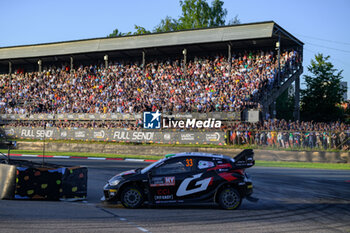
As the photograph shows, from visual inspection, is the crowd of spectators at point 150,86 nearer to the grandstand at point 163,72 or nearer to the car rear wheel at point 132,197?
the grandstand at point 163,72

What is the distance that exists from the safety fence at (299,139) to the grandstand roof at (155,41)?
35.7 ft

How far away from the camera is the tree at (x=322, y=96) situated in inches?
1410

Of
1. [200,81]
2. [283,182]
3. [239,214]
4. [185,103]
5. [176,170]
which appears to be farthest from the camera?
[200,81]

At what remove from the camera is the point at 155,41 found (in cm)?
3925

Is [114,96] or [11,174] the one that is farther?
[114,96]

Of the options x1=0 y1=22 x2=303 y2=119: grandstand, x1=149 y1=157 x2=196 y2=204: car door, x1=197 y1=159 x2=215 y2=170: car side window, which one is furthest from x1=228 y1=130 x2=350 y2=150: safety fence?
x1=149 y1=157 x2=196 y2=204: car door

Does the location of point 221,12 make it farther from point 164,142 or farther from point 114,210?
point 114,210

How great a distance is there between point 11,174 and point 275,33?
Answer: 27.4 m

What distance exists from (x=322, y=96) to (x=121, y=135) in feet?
60.0

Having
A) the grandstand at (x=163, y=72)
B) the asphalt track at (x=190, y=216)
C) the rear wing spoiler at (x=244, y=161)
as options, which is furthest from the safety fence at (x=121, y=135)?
the rear wing spoiler at (x=244, y=161)

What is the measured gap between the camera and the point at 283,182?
623 inches

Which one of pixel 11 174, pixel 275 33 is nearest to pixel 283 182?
pixel 11 174

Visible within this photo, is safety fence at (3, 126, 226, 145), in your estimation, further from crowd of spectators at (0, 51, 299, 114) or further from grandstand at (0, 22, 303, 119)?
crowd of spectators at (0, 51, 299, 114)

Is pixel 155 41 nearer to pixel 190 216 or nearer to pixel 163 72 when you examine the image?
pixel 163 72
